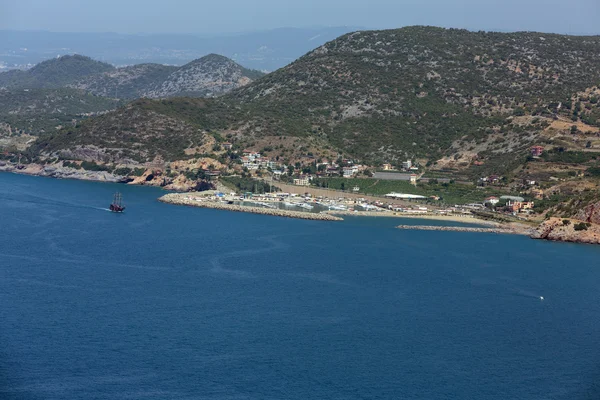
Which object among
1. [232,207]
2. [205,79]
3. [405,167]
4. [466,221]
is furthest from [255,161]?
[205,79]

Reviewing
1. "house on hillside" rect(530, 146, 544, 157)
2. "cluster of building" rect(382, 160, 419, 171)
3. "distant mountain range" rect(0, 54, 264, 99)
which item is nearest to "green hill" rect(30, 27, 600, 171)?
"house on hillside" rect(530, 146, 544, 157)

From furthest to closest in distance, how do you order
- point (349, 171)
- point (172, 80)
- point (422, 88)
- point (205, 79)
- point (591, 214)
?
point (172, 80) → point (205, 79) → point (422, 88) → point (349, 171) → point (591, 214)

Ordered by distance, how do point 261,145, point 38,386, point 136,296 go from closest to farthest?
point 38,386, point 136,296, point 261,145

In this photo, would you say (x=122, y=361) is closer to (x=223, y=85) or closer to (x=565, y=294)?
(x=565, y=294)

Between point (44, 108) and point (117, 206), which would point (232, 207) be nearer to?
point (117, 206)

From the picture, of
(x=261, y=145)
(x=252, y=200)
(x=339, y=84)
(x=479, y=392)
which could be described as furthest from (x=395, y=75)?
(x=479, y=392)

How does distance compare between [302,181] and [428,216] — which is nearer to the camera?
[428,216]

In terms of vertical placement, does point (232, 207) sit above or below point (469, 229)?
below

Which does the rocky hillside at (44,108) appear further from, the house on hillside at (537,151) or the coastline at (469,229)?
the coastline at (469,229)
